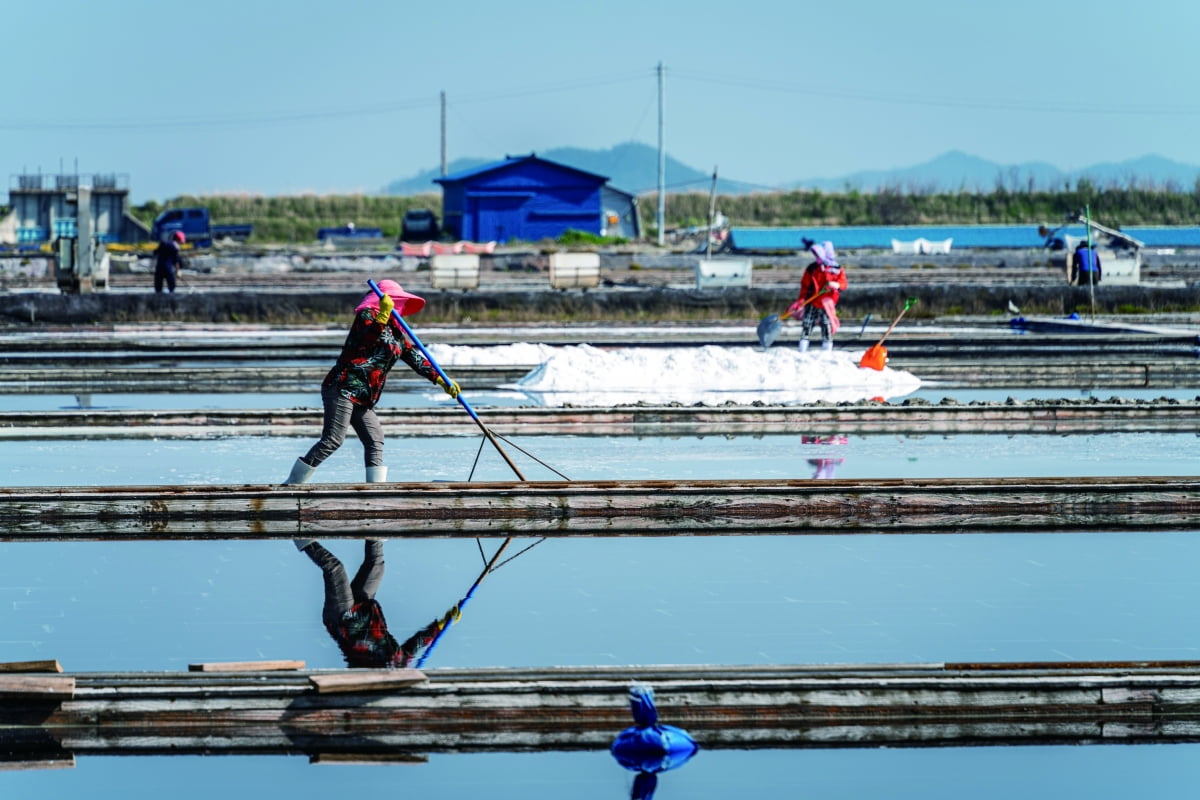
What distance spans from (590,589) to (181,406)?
9267mm

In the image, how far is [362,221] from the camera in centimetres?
7719

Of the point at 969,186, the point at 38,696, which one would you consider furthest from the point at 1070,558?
the point at 969,186

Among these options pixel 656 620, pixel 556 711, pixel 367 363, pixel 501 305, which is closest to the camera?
pixel 556 711

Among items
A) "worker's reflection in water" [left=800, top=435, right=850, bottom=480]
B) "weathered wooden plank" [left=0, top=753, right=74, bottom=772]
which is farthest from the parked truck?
"weathered wooden plank" [left=0, top=753, right=74, bottom=772]

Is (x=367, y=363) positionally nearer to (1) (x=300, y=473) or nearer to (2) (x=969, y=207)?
(1) (x=300, y=473)

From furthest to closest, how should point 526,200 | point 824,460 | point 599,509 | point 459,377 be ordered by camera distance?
point 526,200, point 459,377, point 824,460, point 599,509

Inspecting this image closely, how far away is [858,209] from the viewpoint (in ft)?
247

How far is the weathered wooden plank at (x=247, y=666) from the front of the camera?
258 inches

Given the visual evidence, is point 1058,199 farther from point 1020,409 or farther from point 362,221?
point 1020,409

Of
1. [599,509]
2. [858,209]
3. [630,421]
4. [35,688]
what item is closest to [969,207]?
[858,209]

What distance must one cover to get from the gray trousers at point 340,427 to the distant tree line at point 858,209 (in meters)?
56.9

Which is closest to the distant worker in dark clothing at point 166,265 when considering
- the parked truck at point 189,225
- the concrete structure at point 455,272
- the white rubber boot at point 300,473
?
the concrete structure at point 455,272

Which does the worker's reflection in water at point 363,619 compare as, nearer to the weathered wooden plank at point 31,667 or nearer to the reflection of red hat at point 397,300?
the weathered wooden plank at point 31,667

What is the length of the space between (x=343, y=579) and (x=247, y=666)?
7.39ft
